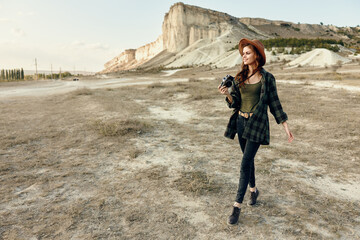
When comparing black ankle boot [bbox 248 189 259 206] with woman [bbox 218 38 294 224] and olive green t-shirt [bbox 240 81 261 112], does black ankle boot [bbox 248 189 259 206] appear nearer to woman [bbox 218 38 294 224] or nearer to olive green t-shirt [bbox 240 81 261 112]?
woman [bbox 218 38 294 224]

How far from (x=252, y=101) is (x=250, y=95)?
7cm

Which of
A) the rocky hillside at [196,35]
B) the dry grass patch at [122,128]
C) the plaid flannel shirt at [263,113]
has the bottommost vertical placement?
the dry grass patch at [122,128]

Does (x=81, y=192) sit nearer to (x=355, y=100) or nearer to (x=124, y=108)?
(x=124, y=108)

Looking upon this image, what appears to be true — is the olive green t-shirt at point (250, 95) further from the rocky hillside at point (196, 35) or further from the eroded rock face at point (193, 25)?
the eroded rock face at point (193, 25)

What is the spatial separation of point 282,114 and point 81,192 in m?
3.09

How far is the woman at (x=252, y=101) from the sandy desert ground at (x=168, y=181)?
69 cm

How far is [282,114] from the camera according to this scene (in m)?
2.76

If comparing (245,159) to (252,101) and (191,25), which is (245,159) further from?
(191,25)

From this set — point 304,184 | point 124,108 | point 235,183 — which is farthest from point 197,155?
point 124,108

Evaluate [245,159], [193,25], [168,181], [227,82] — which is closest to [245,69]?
[227,82]

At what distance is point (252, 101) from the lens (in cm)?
275

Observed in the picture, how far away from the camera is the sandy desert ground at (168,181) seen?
109 inches

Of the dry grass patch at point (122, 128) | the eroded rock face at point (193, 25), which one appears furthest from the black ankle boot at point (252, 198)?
the eroded rock face at point (193, 25)

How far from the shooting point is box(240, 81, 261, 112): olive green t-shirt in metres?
2.72
